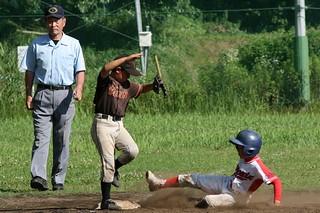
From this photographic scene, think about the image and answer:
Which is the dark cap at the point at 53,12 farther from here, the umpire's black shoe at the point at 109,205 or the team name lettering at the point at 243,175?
the team name lettering at the point at 243,175

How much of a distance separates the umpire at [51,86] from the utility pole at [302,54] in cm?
1034

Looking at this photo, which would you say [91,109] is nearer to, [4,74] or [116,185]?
[4,74]

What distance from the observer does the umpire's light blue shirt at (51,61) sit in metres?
11.9

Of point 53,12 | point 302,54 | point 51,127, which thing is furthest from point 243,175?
point 302,54

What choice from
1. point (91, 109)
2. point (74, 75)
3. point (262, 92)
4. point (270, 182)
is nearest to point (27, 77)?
point (74, 75)

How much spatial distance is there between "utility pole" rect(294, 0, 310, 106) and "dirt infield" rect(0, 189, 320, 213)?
34.5 feet

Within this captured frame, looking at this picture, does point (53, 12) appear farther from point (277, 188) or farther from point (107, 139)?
point (277, 188)

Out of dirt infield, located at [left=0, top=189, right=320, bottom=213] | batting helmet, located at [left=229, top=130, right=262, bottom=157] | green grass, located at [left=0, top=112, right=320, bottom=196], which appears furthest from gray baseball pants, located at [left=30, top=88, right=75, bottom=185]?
batting helmet, located at [left=229, top=130, right=262, bottom=157]

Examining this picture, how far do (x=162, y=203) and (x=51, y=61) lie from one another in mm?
2476

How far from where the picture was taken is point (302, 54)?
22.2m

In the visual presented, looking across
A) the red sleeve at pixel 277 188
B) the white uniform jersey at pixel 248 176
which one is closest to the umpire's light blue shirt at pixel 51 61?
the white uniform jersey at pixel 248 176

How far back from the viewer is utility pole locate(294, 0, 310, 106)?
2166 cm

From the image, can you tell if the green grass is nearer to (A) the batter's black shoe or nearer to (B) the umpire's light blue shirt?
(B) the umpire's light blue shirt

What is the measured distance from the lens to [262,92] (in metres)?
21.8
